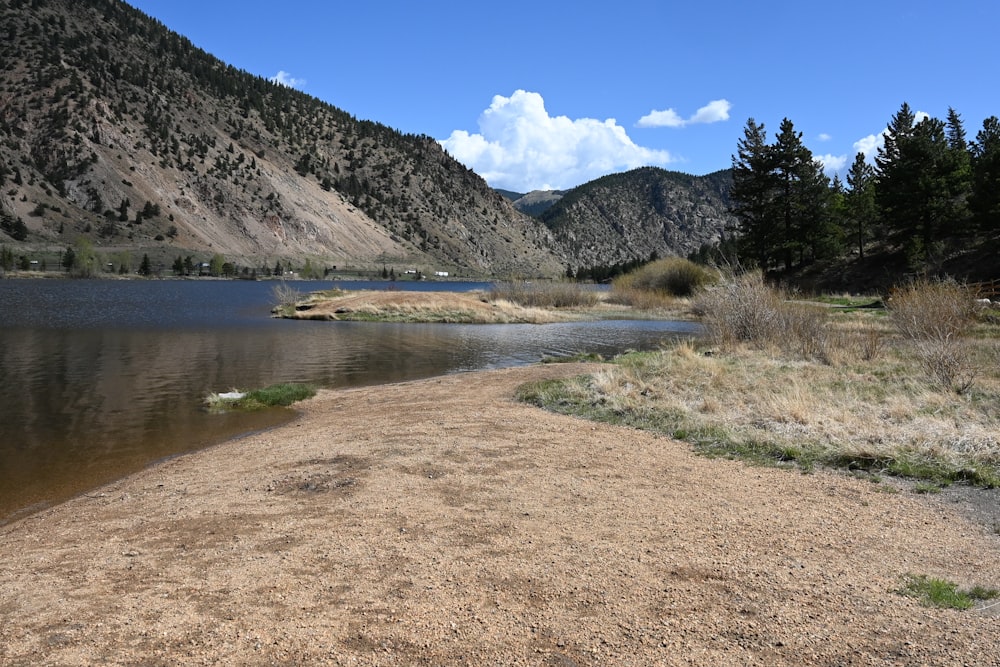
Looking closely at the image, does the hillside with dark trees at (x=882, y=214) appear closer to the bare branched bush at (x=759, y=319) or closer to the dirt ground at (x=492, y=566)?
the bare branched bush at (x=759, y=319)

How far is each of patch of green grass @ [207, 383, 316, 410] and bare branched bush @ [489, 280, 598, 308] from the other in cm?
3650

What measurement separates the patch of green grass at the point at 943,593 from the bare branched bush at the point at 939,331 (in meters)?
9.15

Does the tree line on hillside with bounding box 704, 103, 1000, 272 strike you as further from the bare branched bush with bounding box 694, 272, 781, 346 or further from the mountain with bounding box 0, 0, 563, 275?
the mountain with bounding box 0, 0, 563, 275

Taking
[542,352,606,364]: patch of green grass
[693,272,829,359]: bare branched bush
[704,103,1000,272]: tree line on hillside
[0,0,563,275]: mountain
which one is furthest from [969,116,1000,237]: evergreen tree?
[0,0,563,275]: mountain

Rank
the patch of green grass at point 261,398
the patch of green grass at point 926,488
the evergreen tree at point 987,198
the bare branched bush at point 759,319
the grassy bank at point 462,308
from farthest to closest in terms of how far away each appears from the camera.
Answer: the grassy bank at point 462,308, the evergreen tree at point 987,198, the bare branched bush at point 759,319, the patch of green grass at point 261,398, the patch of green grass at point 926,488

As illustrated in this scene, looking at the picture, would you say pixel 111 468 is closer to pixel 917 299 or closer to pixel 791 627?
pixel 791 627

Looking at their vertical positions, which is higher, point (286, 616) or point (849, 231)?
point (849, 231)

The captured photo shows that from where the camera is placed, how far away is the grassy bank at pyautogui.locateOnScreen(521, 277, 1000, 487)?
340 inches

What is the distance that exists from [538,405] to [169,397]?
8.99 meters

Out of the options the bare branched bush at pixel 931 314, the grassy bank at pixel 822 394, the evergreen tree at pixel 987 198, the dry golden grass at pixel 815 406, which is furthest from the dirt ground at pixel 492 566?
the evergreen tree at pixel 987 198

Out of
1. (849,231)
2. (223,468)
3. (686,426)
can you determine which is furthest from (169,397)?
(849,231)

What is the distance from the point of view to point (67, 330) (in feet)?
98.8

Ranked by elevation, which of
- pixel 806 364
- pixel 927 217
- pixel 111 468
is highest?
pixel 927 217

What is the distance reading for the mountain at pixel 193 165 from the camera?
4154 inches
